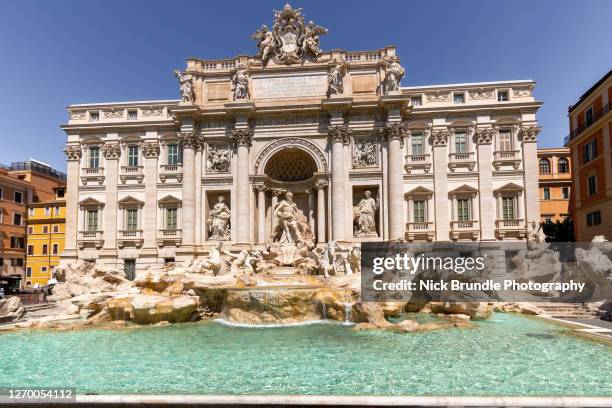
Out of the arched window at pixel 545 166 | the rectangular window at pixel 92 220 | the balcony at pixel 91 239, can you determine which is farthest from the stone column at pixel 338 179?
the arched window at pixel 545 166

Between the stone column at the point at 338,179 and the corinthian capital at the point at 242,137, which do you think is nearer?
the stone column at the point at 338,179

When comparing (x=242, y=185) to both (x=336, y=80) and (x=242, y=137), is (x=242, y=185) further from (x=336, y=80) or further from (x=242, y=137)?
(x=336, y=80)

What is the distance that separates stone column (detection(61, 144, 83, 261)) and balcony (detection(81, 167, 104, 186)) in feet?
1.78

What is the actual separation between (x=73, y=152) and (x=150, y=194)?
704 centimetres

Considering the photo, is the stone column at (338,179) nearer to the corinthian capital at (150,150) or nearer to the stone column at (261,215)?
the stone column at (261,215)

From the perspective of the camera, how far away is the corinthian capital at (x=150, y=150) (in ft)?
92.8

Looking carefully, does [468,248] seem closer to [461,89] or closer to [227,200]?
[461,89]

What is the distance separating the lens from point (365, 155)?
86.8 ft

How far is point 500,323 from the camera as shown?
49.8ft

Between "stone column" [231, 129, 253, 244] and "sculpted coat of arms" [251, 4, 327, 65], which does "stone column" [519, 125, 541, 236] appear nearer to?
"sculpted coat of arms" [251, 4, 327, 65]

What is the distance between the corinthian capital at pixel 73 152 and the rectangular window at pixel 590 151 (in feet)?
127

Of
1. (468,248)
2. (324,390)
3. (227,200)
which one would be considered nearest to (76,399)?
(324,390)

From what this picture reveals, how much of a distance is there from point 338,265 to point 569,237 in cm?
2642

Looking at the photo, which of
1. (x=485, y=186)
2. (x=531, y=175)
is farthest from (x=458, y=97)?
(x=531, y=175)
